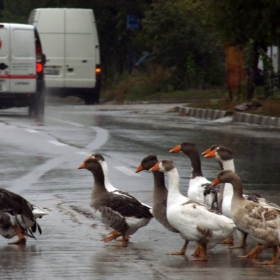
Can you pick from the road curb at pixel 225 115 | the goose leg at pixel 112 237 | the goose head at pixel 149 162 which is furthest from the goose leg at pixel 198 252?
the road curb at pixel 225 115

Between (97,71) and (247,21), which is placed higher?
(247,21)

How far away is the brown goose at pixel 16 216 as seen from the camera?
316 inches

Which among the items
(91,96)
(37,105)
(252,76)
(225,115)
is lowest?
(91,96)

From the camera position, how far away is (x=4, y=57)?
23.6 meters

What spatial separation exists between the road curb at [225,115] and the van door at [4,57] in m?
4.96

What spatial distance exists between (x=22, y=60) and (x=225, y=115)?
197 inches

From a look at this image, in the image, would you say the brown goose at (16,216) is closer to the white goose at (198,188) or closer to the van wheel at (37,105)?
the white goose at (198,188)

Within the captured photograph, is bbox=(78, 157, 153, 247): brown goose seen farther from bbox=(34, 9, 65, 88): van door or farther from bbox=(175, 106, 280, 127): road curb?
bbox=(34, 9, 65, 88): van door

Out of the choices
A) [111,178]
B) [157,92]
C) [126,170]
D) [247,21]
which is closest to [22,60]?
[247,21]

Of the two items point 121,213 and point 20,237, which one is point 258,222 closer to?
point 121,213

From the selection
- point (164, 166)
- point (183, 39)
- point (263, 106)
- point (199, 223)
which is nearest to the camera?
point (199, 223)

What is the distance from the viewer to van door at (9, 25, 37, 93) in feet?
76.9

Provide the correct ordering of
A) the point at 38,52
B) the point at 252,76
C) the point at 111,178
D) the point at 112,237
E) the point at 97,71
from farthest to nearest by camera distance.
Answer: the point at 97,71 < the point at 252,76 < the point at 38,52 < the point at 111,178 < the point at 112,237

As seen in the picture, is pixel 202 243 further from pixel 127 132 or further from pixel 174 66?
pixel 174 66
